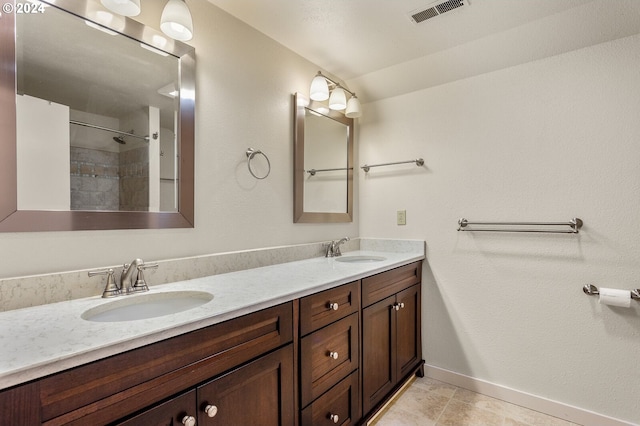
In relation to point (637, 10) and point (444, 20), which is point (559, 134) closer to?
point (637, 10)

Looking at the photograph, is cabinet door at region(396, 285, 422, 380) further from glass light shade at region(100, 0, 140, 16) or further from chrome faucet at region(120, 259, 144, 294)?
glass light shade at region(100, 0, 140, 16)

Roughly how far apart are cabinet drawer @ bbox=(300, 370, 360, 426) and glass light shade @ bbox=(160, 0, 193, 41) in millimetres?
1556

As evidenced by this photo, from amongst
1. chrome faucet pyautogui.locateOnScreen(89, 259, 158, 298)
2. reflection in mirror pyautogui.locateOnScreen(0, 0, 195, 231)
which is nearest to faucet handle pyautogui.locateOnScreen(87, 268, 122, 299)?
chrome faucet pyautogui.locateOnScreen(89, 259, 158, 298)

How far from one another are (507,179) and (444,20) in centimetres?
99

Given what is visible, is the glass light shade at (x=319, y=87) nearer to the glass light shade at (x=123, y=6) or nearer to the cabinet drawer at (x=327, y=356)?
the glass light shade at (x=123, y=6)

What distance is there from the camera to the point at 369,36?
5.92ft

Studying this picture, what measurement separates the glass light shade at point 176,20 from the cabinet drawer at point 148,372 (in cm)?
112

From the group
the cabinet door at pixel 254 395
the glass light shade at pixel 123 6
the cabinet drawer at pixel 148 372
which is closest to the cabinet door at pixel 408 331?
the cabinet door at pixel 254 395

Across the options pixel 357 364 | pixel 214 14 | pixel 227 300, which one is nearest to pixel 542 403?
pixel 357 364

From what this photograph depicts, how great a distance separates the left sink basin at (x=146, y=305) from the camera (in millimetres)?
1044

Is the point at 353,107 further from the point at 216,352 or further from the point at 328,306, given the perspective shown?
the point at 216,352

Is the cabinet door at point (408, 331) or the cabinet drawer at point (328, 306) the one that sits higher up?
the cabinet drawer at point (328, 306)

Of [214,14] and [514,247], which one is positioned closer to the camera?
[214,14]

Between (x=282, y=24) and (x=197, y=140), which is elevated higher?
(x=282, y=24)
